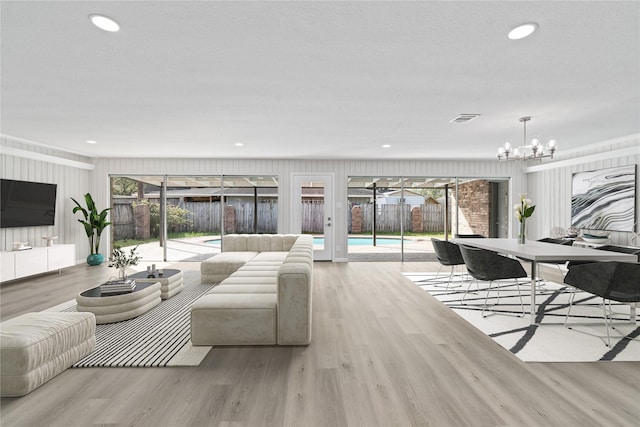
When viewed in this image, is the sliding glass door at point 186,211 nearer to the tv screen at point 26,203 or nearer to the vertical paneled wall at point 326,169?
the vertical paneled wall at point 326,169

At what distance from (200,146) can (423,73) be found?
4.65 m

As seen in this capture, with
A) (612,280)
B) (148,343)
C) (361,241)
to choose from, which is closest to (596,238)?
(612,280)

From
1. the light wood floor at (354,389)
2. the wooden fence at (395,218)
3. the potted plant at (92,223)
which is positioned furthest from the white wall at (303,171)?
the light wood floor at (354,389)

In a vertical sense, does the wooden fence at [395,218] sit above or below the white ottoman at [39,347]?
above

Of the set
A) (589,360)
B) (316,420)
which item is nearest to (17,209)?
(316,420)

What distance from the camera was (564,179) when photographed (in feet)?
22.4

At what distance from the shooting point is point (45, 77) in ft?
10.1

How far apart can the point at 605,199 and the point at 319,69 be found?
19.1ft

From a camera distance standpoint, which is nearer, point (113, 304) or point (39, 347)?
point (39, 347)

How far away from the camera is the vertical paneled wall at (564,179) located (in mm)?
5500

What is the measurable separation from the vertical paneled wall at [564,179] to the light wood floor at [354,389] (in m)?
4.36

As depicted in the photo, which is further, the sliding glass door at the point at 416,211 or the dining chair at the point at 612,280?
the sliding glass door at the point at 416,211

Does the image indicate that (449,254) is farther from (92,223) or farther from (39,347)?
(92,223)

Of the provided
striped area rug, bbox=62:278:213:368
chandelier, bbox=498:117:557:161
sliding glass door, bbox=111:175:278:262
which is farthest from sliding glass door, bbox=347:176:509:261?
striped area rug, bbox=62:278:213:368
